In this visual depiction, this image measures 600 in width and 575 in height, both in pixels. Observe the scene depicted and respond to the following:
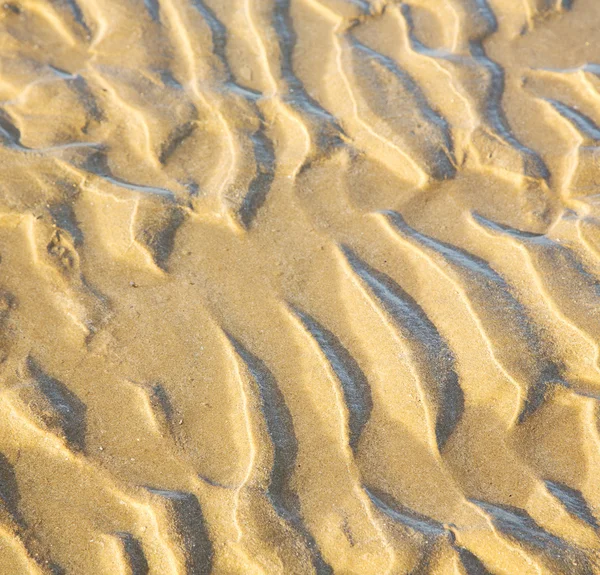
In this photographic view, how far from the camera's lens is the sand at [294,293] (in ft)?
5.02

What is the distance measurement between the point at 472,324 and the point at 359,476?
55cm

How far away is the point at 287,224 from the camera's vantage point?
208cm

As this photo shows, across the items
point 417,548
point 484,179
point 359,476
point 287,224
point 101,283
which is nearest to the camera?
point 417,548

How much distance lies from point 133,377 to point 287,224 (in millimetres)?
708

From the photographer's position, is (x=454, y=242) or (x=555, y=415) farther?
(x=454, y=242)

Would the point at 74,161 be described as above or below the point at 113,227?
above

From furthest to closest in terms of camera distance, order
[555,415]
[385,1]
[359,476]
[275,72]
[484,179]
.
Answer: [385,1]
[275,72]
[484,179]
[555,415]
[359,476]

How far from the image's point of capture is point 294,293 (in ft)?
6.32

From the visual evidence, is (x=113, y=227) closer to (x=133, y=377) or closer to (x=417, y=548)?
(x=133, y=377)

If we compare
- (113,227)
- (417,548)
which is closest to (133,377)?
(113,227)

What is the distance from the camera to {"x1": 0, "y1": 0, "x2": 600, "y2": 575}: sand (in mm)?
1529

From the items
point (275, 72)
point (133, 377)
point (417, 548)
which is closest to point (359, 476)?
point (417, 548)

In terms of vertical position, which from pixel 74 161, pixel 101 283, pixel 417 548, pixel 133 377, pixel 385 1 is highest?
pixel 385 1

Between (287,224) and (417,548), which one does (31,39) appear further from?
(417,548)
